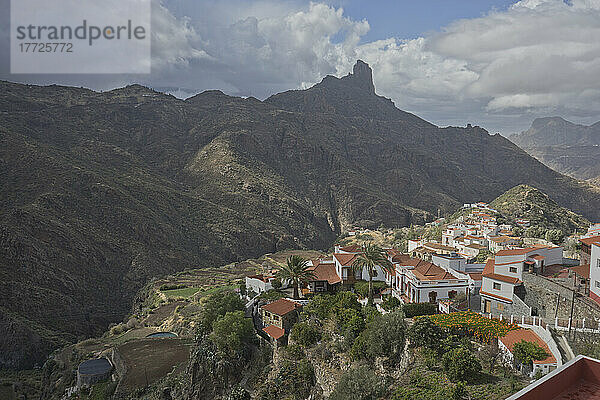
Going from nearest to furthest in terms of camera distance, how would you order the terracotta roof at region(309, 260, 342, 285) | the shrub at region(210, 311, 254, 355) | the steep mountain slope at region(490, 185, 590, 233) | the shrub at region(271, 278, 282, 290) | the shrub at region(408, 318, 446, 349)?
the shrub at region(408, 318, 446, 349) < the shrub at region(210, 311, 254, 355) < the terracotta roof at region(309, 260, 342, 285) < the shrub at region(271, 278, 282, 290) < the steep mountain slope at region(490, 185, 590, 233)

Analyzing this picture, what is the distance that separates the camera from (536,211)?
84.4 meters

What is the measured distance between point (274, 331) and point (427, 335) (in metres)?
11.8

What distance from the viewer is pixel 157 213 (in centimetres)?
9394

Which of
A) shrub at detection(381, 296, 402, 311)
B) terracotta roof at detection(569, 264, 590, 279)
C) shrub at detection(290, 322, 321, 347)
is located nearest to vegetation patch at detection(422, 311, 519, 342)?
shrub at detection(381, 296, 402, 311)

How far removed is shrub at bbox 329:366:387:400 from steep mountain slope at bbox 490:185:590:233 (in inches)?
2647

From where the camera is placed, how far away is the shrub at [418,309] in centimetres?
2477

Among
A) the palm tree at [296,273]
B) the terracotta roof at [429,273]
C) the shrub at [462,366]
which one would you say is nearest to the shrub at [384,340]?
the shrub at [462,366]

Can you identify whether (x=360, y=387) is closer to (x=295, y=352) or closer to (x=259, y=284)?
(x=295, y=352)

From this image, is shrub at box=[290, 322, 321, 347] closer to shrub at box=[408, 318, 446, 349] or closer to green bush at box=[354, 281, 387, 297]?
green bush at box=[354, 281, 387, 297]

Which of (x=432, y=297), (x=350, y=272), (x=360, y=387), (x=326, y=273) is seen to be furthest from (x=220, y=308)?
(x=360, y=387)

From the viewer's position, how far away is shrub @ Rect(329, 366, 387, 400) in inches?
734

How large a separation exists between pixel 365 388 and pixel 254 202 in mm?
96162

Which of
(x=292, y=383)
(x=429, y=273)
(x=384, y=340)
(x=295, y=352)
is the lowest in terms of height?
(x=292, y=383)

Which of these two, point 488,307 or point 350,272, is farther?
point 350,272
